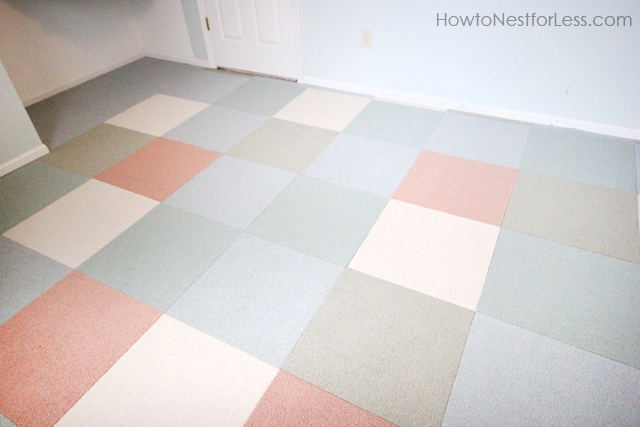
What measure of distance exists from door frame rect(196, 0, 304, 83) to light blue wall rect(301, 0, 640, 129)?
5cm

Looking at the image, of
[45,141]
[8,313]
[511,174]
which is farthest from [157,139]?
[511,174]

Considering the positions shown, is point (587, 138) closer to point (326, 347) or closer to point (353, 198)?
point (353, 198)

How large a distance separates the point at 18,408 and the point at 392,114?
103 inches

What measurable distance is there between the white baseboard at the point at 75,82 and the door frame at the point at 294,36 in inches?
34.9

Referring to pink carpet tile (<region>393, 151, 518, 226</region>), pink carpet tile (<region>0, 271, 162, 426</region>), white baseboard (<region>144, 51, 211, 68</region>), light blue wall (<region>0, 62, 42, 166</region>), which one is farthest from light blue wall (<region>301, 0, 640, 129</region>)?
pink carpet tile (<region>0, 271, 162, 426</region>)

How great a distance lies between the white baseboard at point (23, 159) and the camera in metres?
2.38

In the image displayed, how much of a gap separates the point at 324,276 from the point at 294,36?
226 cm

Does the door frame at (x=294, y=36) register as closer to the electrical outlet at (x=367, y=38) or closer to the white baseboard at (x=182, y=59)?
the white baseboard at (x=182, y=59)

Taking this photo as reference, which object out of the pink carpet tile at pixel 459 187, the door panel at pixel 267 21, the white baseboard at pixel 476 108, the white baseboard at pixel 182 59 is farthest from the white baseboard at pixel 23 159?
the pink carpet tile at pixel 459 187

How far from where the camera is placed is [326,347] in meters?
1.46

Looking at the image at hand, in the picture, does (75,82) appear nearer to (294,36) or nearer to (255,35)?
(255,35)

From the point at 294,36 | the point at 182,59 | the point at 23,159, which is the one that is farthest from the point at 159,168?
the point at 182,59

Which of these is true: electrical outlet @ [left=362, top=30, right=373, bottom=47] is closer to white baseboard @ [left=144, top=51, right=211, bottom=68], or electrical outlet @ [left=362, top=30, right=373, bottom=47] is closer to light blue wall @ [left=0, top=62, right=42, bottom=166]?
white baseboard @ [left=144, top=51, right=211, bottom=68]

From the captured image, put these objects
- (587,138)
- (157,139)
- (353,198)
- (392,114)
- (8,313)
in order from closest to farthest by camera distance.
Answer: (8,313) < (353,198) < (587,138) < (157,139) < (392,114)
